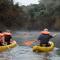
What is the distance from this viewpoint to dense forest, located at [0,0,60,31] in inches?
2267

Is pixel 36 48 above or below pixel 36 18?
above

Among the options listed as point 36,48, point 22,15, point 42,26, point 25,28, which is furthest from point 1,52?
point 22,15

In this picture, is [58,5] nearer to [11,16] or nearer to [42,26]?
[42,26]

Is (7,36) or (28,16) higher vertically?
(7,36)

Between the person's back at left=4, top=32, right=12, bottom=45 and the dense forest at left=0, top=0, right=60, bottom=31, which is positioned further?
the dense forest at left=0, top=0, right=60, bottom=31

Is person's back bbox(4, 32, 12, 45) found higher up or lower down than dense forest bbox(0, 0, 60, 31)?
higher up

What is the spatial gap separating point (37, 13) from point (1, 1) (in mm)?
9145

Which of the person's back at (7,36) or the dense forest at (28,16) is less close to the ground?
the person's back at (7,36)

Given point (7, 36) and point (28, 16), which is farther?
point (28, 16)

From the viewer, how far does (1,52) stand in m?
22.2

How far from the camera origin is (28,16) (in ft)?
217

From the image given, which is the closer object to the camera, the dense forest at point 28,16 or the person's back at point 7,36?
the person's back at point 7,36

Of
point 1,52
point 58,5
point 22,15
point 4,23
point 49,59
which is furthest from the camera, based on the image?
point 22,15

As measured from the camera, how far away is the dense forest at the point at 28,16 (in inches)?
2267
